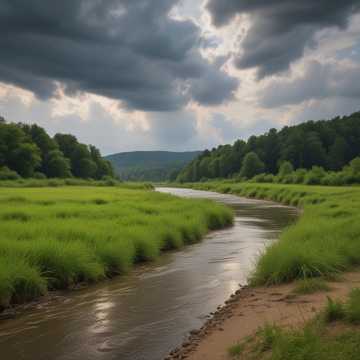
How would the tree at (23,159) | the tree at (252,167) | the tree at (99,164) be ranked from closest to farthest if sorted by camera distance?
the tree at (23,159) < the tree at (99,164) < the tree at (252,167)

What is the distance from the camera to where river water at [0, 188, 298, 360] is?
21.7 feet

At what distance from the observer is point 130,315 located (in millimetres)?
8234

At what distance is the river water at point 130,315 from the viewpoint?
6.61 m

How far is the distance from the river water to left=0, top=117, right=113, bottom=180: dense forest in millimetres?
56558

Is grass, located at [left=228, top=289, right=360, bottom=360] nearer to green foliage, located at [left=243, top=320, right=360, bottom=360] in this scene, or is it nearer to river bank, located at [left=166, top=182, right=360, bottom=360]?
green foliage, located at [left=243, top=320, right=360, bottom=360]

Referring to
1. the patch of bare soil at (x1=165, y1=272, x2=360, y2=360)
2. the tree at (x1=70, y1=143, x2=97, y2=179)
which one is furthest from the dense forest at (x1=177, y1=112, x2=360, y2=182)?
the patch of bare soil at (x1=165, y1=272, x2=360, y2=360)

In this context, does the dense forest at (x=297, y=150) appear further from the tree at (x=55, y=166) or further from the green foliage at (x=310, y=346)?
the green foliage at (x=310, y=346)

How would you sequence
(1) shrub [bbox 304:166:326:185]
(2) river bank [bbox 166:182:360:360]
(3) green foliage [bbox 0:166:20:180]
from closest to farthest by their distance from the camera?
(2) river bank [bbox 166:182:360:360]
(3) green foliage [bbox 0:166:20:180]
(1) shrub [bbox 304:166:326:185]

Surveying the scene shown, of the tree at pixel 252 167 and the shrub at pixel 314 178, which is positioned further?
the tree at pixel 252 167

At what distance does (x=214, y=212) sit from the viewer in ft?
80.1

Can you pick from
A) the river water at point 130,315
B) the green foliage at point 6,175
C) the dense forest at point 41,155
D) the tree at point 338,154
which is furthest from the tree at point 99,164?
the river water at point 130,315

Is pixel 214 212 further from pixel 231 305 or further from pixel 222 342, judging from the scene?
pixel 222 342

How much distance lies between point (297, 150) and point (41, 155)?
2911 inches

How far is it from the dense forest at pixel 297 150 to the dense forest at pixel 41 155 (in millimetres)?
44459
